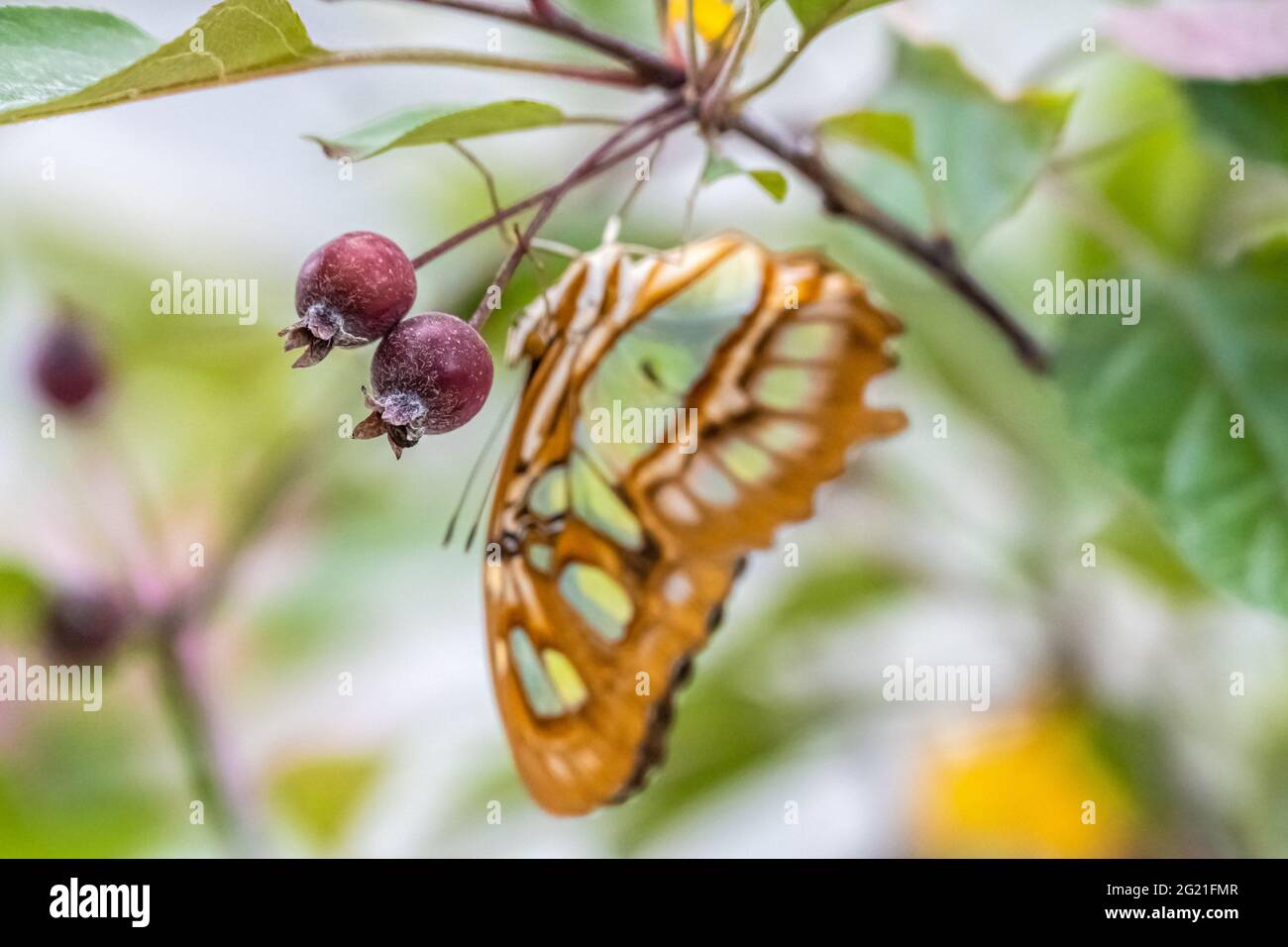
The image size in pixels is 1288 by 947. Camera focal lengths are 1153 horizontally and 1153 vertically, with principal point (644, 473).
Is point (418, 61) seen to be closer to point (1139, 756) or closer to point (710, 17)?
point (710, 17)

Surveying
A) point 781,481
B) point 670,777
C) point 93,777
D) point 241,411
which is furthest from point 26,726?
point 781,481

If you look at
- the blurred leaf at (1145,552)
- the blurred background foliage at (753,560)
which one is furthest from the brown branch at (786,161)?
the blurred leaf at (1145,552)

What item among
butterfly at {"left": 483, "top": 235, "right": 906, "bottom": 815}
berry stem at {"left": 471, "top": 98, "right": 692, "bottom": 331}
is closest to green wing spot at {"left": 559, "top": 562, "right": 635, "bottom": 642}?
butterfly at {"left": 483, "top": 235, "right": 906, "bottom": 815}

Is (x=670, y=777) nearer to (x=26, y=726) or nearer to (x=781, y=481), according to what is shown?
(x=781, y=481)
